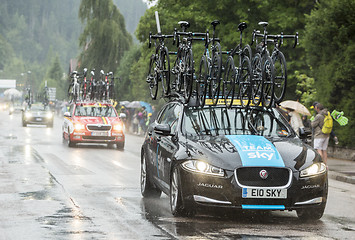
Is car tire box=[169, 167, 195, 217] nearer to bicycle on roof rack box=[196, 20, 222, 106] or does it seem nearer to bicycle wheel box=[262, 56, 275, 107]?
bicycle on roof rack box=[196, 20, 222, 106]

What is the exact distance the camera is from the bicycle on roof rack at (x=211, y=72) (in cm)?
1095

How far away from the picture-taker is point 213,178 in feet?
28.4

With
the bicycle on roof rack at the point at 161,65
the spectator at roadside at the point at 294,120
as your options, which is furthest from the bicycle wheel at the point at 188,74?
the spectator at roadside at the point at 294,120

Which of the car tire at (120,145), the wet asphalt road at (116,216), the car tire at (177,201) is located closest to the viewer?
the wet asphalt road at (116,216)

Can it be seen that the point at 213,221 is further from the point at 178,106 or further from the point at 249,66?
the point at 249,66

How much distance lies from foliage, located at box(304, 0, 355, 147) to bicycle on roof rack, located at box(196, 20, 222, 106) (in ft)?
33.3

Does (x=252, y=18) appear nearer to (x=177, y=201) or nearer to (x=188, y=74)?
(x=188, y=74)

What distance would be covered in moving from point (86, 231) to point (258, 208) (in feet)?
6.67

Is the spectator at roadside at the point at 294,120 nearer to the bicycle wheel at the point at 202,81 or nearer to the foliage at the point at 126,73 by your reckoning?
the bicycle wheel at the point at 202,81

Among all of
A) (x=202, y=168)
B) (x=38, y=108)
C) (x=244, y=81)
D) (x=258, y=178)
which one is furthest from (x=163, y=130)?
(x=38, y=108)

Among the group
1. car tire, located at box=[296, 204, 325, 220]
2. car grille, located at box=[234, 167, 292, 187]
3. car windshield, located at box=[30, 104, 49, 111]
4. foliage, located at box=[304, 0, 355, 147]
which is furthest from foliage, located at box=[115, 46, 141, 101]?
car grille, located at box=[234, 167, 292, 187]

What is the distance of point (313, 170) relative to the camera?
890cm

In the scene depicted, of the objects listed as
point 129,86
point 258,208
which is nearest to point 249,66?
point 258,208

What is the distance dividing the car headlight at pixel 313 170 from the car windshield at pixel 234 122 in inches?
41.4
